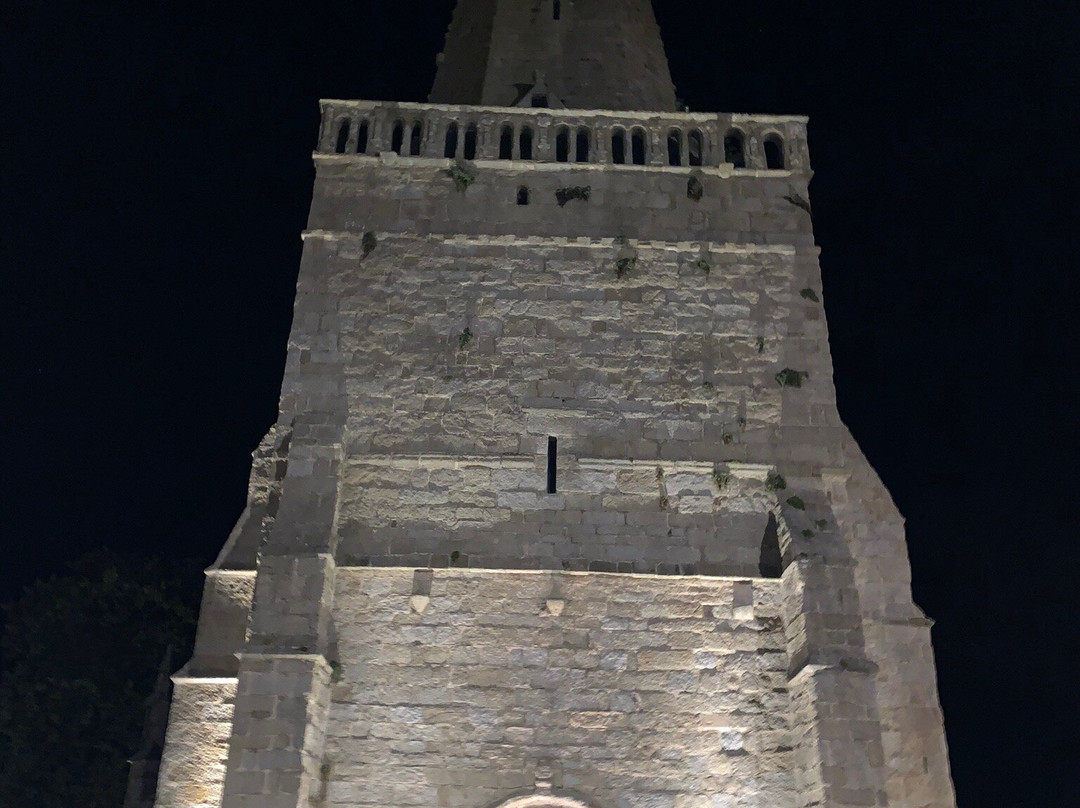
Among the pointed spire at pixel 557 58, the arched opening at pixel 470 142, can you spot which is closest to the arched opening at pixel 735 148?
the pointed spire at pixel 557 58

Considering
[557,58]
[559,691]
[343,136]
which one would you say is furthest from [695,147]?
[559,691]

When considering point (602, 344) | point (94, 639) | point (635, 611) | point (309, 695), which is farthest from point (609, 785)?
point (94, 639)

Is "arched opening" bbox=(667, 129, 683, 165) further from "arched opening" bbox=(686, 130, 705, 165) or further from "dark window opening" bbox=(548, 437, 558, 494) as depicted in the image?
"dark window opening" bbox=(548, 437, 558, 494)

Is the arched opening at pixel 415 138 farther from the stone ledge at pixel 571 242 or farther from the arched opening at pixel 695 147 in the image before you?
the arched opening at pixel 695 147

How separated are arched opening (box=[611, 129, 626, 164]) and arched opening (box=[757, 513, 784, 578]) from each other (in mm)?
6092

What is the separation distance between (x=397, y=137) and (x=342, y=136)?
2.80ft

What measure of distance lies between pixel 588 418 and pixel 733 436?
1.89 m

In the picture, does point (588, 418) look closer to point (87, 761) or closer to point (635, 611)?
point (635, 611)

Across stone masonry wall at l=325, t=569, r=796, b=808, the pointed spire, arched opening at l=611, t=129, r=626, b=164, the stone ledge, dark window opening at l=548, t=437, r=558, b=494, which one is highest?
the pointed spire

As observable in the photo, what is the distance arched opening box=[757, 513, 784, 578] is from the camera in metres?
11.8

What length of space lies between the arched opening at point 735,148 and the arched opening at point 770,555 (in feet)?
19.2

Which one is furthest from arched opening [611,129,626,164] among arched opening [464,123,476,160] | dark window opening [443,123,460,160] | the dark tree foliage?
the dark tree foliage

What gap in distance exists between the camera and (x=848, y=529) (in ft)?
40.3

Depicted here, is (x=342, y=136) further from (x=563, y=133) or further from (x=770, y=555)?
(x=770, y=555)
